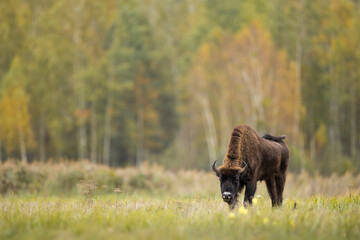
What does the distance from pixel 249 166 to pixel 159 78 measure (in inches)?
1551

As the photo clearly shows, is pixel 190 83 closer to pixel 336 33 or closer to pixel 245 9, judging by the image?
pixel 245 9

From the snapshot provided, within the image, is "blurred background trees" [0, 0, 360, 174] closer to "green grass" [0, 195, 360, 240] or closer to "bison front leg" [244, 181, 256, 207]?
→ "bison front leg" [244, 181, 256, 207]

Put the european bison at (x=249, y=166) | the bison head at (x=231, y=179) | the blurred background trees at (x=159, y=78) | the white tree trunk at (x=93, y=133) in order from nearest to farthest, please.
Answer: the bison head at (x=231, y=179)
the european bison at (x=249, y=166)
the blurred background trees at (x=159, y=78)
the white tree trunk at (x=93, y=133)

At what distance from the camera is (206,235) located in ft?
22.3

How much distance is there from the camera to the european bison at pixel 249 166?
31.5 feet

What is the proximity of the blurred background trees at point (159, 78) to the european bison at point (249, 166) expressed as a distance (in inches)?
1001

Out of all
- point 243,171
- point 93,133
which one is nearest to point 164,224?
point 243,171

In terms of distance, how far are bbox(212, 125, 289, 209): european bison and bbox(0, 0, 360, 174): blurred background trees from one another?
83.4 feet

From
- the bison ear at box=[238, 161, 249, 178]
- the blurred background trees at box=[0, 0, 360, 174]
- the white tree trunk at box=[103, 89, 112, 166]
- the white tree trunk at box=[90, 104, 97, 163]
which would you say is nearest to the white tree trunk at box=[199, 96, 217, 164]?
the blurred background trees at box=[0, 0, 360, 174]

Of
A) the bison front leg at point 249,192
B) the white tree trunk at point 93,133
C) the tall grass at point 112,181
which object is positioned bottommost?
the white tree trunk at point 93,133

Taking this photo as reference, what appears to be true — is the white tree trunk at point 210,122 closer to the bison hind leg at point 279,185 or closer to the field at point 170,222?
the bison hind leg at point 279,185

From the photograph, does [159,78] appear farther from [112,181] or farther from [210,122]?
[112,181]

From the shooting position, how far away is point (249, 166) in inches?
403

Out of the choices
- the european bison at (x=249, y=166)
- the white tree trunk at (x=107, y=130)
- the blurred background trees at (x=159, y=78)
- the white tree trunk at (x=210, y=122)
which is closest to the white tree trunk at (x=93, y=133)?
the blurred background trees at (x=159, y=78)
